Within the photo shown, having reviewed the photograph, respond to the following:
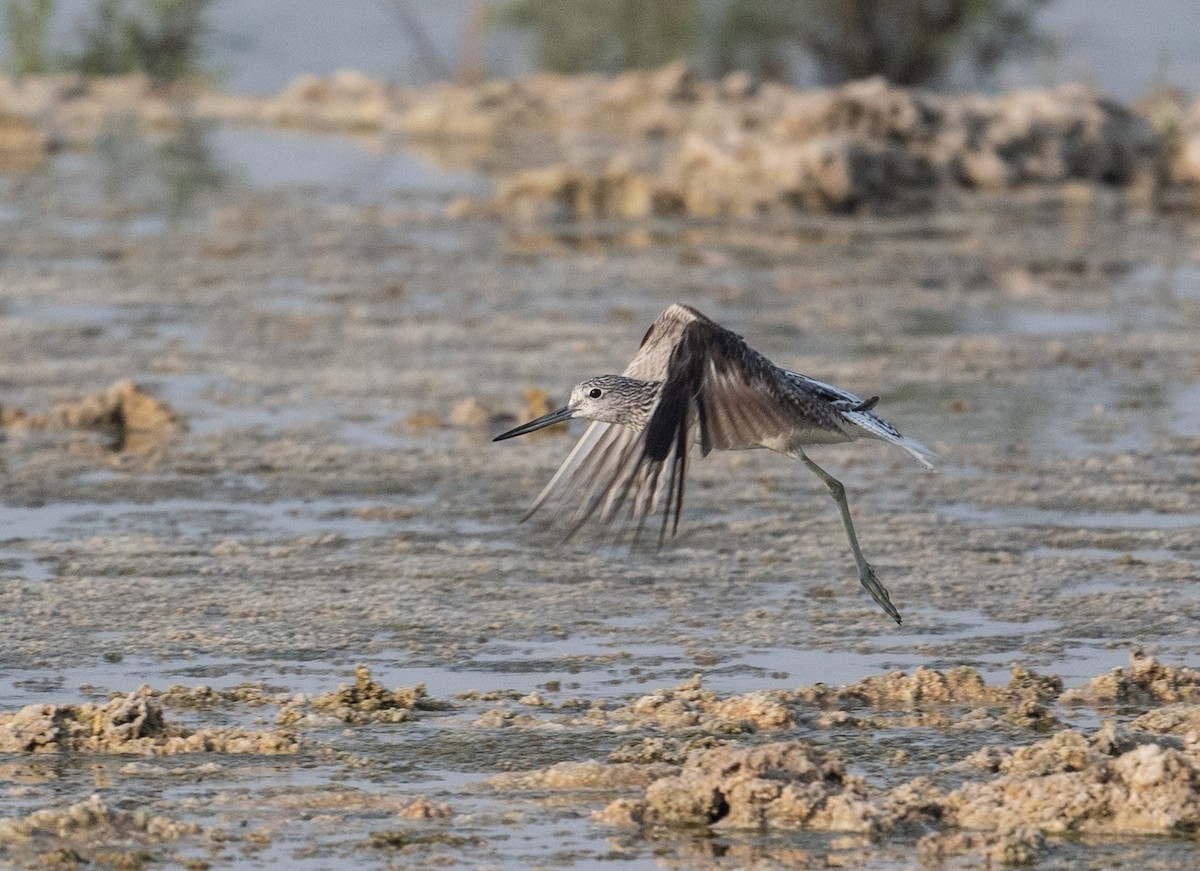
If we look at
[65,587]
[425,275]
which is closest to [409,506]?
[65,587]

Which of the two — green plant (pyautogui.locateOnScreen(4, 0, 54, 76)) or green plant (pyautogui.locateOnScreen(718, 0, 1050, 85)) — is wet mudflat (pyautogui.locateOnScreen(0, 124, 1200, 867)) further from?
green plant (pyautogui.locateOnScreen(4, 0, 54, 76))

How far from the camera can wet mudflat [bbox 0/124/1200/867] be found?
14.5 ft

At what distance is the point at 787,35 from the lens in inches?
1500

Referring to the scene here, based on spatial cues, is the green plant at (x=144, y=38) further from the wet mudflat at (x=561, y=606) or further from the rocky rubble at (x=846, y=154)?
the wet mudflat at (x=561, y=606)

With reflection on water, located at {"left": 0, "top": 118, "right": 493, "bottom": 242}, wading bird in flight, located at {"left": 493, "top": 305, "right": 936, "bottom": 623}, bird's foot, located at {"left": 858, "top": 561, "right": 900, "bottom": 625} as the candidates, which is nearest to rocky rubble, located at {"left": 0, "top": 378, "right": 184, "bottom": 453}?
wading bird in flight, located at {"left": 493, "top": 305, "right": 936, "bottom": 623}

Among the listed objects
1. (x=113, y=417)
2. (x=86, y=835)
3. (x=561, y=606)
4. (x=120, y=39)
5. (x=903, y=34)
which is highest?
(x=120, y=39)

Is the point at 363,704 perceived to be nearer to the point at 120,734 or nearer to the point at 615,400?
the point at 120,734

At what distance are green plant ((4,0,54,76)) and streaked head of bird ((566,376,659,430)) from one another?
132ft

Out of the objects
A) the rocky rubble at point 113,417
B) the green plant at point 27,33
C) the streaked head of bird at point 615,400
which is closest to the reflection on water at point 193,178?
the rocky rubble at point 113,417

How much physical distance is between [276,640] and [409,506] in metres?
1.85

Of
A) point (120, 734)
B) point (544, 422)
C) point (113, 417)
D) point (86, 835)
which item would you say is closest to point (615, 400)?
point (544, 422)

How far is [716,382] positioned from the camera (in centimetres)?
526

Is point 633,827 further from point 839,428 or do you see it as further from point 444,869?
point 839,428

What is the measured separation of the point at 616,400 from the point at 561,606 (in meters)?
0.84
